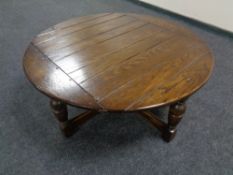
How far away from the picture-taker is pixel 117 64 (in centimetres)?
114

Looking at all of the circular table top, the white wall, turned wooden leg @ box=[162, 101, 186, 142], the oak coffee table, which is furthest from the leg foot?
the white wall

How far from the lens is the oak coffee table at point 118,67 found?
96 centimetres

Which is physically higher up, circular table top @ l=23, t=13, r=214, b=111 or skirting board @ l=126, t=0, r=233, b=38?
circular table top @ l=23, t=13, r=214, b=111

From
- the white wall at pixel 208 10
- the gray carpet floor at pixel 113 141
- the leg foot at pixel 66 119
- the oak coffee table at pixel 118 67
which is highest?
the oak coffee table at pixel 118 67

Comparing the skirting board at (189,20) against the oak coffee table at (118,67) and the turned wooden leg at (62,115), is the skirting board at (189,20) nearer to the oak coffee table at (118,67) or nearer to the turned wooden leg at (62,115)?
the oak coffee table at (118,67)

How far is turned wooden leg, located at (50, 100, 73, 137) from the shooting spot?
3.74 ft

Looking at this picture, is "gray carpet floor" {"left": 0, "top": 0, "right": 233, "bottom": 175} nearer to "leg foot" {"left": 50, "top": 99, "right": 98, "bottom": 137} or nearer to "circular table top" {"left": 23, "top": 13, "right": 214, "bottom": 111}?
"leg foot" {"left": 50, "top": 99, "right": 98, "bottom": 137}

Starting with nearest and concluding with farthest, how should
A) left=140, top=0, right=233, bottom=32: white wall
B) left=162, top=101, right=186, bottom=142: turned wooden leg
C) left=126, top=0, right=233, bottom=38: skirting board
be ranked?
1. left=162, top=101, right=186, bottom=142: turned wooden leg
2. left=140, top=0, right=233, bottom=32: white wall
3. left=126, top=0, right=233, bottom=38: skirting board

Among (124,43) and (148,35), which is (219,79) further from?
(124,43)

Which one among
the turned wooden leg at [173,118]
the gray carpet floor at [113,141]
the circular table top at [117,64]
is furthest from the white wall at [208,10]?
the turned wooden leg at [173,118]

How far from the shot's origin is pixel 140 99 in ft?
3.09

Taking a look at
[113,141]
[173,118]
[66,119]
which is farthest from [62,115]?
[173,118]

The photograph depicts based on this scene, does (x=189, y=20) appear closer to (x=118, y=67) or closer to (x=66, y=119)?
(x=118, y=67)

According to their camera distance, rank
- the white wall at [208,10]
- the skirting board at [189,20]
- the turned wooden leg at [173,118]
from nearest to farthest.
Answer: the turned wooden leg at [173,118] < the white wall at [208,10] < the skirting board at [189,20]
